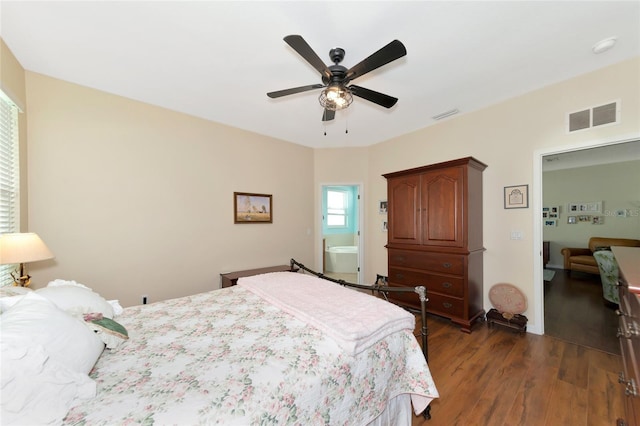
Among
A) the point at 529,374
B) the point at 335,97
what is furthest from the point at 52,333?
the point at 529,374

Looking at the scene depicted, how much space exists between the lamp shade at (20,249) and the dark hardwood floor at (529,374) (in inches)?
116

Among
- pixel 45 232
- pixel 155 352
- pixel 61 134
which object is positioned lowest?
pixel 155 352

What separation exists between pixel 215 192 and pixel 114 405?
3.03 meters

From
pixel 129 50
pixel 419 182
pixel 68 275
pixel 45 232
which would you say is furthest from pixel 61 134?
pixel 419 182

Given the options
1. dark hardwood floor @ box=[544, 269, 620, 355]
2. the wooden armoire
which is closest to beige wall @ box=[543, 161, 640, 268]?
dark hardwood floor @ box=[544, 269, 620, 355]

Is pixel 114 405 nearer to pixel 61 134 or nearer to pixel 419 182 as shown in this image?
pixel 61 134

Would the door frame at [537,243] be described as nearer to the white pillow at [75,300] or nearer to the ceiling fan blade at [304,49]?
the ceiling fan blade at [304,49]

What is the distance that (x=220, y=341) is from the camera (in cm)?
131

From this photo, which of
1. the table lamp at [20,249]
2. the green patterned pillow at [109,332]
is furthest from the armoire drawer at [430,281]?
the table lamp at [20,249]

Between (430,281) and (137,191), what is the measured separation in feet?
12.6

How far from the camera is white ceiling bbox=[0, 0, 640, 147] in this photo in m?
1.74

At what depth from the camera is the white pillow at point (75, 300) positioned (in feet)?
4.41

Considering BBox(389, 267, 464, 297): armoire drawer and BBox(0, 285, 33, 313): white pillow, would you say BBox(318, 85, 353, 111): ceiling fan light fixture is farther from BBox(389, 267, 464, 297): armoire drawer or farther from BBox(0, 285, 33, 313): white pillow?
BBox(389, 267, 464, 297): armoire drawer

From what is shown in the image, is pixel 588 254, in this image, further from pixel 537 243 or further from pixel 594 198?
pixel 537 243
